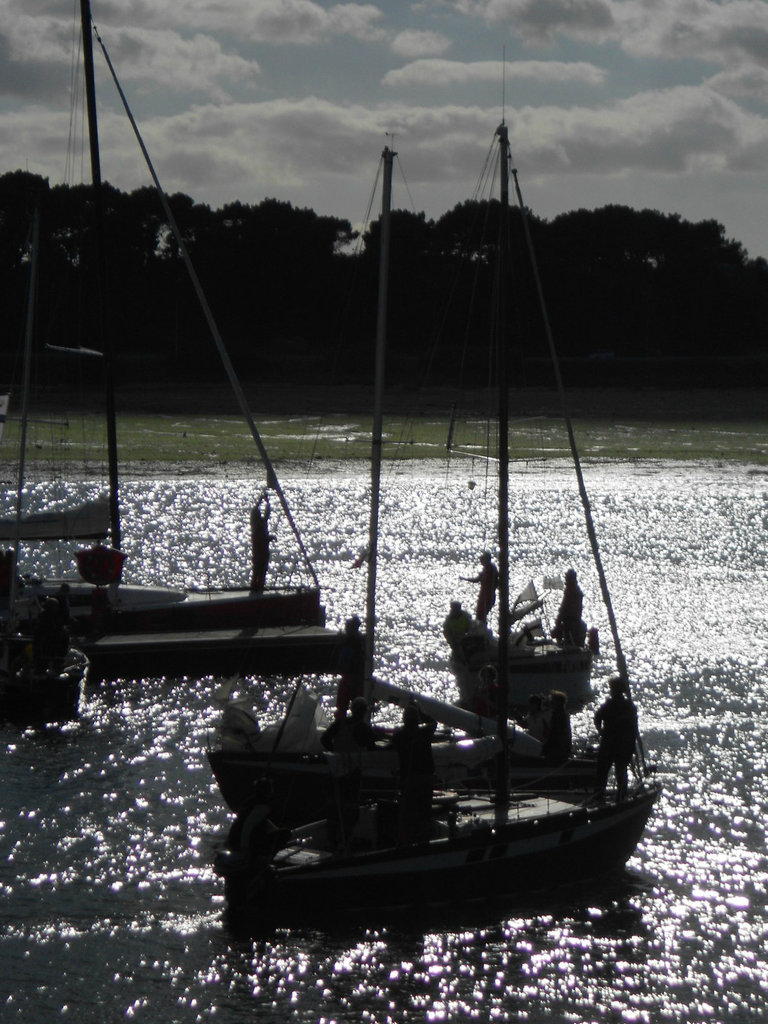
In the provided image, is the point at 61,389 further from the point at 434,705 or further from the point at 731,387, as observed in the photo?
the point at 434,705

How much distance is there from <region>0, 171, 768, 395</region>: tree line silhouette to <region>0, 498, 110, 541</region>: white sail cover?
62.4 m

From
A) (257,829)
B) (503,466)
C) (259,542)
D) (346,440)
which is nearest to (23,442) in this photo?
(259,542)

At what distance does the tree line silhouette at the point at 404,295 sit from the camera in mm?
101812

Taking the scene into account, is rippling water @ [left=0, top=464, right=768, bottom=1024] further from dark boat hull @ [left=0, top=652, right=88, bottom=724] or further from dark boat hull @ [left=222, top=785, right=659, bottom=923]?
dark boat hull @ [left=0, top=652, right=88, bottom=724]

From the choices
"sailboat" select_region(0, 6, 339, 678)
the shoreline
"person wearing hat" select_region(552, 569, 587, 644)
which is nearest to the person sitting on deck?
"sailboat" select_region(0, 6, 339, 678)

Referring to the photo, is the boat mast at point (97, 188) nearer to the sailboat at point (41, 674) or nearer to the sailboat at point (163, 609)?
the sailboat at point (163, 609)

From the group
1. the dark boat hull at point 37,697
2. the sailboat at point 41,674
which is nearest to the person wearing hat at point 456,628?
the sailboat at point 41,674

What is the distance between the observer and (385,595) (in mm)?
45625

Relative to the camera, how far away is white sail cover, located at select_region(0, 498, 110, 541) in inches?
1328

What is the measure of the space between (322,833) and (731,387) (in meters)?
92.2

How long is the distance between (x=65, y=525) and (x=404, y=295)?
74.6 metres

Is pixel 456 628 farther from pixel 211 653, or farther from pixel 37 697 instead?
pixel 37 697

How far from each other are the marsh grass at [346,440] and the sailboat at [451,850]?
182 feet

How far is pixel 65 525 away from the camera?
113ft
